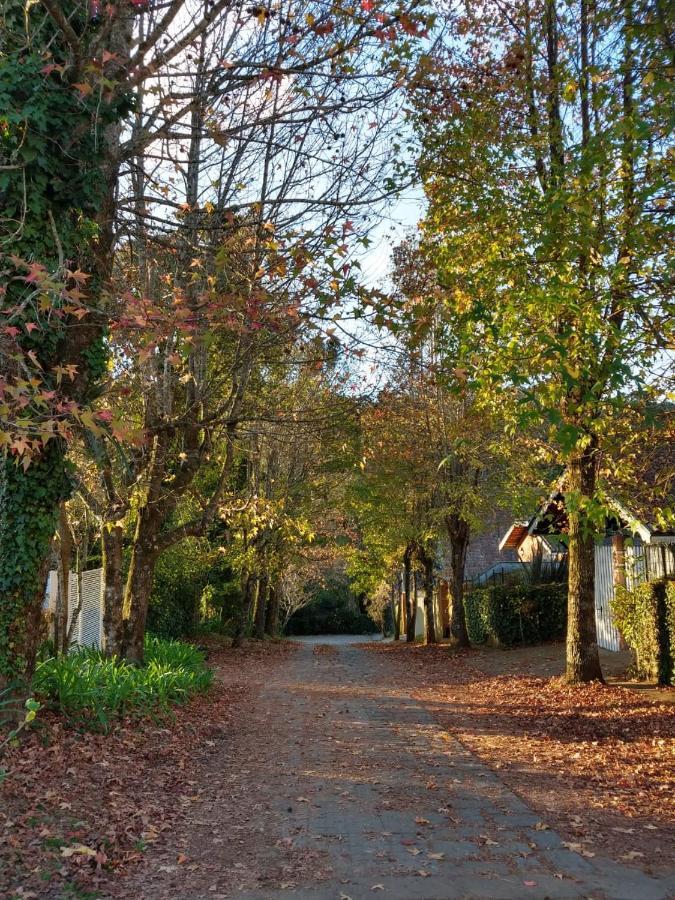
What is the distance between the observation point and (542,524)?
24.3 metres

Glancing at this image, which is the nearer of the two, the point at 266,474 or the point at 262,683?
the point at 262,683

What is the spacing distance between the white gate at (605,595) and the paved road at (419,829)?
991 cm

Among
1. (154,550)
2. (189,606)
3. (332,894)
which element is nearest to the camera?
(332,894)

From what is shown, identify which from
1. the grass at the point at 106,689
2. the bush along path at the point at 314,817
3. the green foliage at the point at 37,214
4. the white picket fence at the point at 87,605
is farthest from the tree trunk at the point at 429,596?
the green foliage at the point at 37,214

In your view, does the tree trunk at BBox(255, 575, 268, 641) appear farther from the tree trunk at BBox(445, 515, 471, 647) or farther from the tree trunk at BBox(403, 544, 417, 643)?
the tree trunk at BBox(445, 515, 471, 647)

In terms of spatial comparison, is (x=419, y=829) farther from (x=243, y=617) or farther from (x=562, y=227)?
(x=243, y=617)

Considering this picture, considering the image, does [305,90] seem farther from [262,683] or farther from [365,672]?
[365,672]

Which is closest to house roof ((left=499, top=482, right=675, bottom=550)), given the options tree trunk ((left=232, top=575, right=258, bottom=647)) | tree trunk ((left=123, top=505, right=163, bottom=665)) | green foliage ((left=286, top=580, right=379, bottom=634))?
tree trunk ((left=123, top=505, right=163, bottom=665))

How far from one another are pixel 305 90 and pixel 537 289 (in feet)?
11.0

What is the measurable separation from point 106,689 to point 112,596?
4879 mm

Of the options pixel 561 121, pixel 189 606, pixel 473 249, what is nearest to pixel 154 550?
pixel 473 249

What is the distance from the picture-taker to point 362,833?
611 cm

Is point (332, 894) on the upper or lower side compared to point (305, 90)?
lower

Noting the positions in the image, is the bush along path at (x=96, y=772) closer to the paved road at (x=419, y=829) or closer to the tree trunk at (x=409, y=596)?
the paved road at (x=419, y=829)
